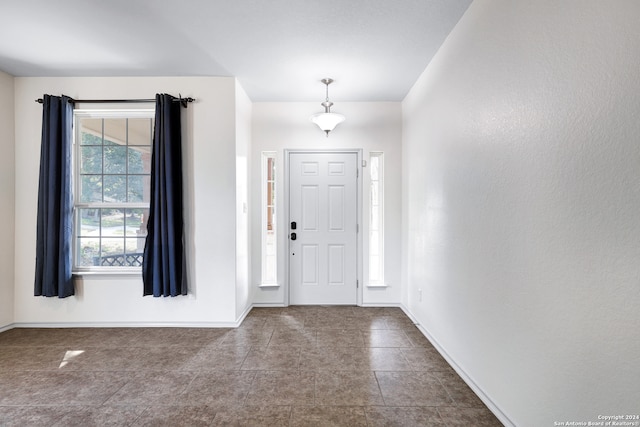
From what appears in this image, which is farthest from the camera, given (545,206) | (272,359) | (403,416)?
(272,359)

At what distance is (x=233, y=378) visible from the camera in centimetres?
230

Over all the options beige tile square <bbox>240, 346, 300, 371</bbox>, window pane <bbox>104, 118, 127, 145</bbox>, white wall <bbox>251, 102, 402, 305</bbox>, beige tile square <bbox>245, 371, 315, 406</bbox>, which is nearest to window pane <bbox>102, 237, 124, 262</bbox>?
window pane <bbox>104, 118, 127, 145</bbox>

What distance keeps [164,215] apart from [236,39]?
1.79 m

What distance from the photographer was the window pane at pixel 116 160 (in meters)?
3.41

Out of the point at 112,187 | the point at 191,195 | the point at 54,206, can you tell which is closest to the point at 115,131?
the point at 112,187

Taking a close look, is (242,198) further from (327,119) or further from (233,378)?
(233,378)

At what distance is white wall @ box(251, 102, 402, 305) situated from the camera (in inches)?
160

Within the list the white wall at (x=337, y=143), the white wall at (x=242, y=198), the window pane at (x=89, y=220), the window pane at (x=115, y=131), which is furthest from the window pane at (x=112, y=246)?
the white wall at (x=337, y=143)

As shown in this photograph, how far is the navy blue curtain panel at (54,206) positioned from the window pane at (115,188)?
316mm

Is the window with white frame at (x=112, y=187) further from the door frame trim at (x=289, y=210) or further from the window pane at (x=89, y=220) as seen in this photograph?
the door frame trim at (x=289, y=210)

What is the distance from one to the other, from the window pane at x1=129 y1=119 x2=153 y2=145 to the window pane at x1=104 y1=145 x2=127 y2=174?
6.2 inches

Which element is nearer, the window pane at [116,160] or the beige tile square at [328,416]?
the beige tile square at [328,416]

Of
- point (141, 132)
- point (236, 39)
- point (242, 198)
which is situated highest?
point (236, 39)

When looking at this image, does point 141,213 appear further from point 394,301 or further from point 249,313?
point 394,301
